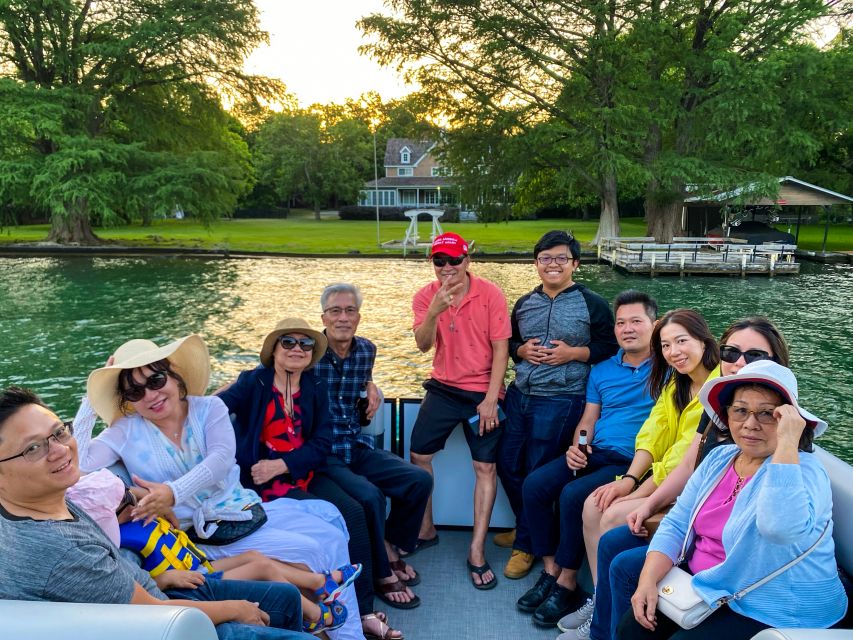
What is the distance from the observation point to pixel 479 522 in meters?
3.56

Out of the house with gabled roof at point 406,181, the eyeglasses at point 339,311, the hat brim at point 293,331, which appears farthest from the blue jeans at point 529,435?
the house with gabled roof at point 406,181

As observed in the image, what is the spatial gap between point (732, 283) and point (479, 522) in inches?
842

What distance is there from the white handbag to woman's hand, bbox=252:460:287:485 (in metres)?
1.62

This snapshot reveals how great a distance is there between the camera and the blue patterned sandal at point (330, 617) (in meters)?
2.53

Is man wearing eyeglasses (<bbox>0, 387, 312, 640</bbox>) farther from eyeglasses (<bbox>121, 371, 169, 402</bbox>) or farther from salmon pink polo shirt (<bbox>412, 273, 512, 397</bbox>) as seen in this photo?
salmon pink polo shirt (<bbox>412, 273, 512, 397</bbox>)

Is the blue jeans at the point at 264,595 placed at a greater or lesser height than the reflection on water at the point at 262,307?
greater

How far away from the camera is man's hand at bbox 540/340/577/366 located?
3.46m

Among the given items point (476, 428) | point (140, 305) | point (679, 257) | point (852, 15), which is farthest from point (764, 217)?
point (476, 428)

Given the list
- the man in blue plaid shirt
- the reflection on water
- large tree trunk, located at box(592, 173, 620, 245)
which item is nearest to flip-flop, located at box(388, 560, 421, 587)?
the man in blue plaid shirt

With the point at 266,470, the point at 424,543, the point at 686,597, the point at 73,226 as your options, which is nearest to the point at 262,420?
the point at 266,470

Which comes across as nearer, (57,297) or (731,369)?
(731,369)

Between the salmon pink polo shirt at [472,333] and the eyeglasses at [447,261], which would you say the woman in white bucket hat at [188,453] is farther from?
the eyeglasses at [447,261]

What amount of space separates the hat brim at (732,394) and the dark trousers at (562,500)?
0.85 meters

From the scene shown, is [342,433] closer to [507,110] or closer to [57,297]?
[57,297]
